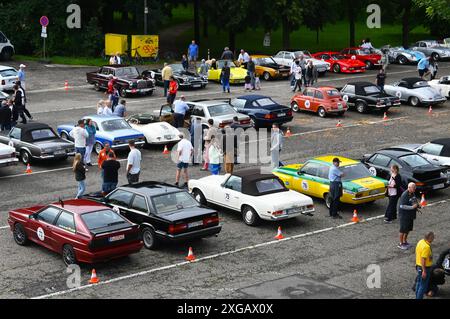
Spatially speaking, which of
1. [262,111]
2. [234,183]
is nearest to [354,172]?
[234,183]

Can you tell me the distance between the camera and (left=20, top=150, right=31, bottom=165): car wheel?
1074 inches

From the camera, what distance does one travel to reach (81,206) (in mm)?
18484

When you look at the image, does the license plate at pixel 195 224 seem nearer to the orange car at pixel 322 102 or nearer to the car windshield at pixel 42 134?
the car windshield at pixel 42 134

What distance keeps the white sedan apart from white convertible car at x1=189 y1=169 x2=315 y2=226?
21321mm

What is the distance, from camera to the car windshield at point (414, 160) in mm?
24253

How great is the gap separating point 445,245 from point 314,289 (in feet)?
16.4

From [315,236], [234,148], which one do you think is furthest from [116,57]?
[315,236]

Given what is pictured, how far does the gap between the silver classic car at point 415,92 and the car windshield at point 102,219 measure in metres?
23.7

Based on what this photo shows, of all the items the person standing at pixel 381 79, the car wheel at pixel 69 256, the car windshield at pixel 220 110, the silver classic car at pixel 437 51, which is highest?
the silver classic car at pixel 437 51

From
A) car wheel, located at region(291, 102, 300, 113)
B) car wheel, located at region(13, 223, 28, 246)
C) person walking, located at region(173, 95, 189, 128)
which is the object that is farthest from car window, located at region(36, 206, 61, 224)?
car wheel, located at region(291, 102, 300, 113)

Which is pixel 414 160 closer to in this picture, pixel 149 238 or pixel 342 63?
pixel 149 238

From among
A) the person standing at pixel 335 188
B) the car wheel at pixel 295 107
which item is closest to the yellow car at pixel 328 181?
the person standing at pixel 335 188

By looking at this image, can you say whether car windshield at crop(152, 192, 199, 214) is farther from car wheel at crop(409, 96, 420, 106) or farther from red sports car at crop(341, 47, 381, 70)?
A: red sports car at crop(341, 47, 381, 70)

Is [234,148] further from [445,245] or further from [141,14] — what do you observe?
[141,14]
